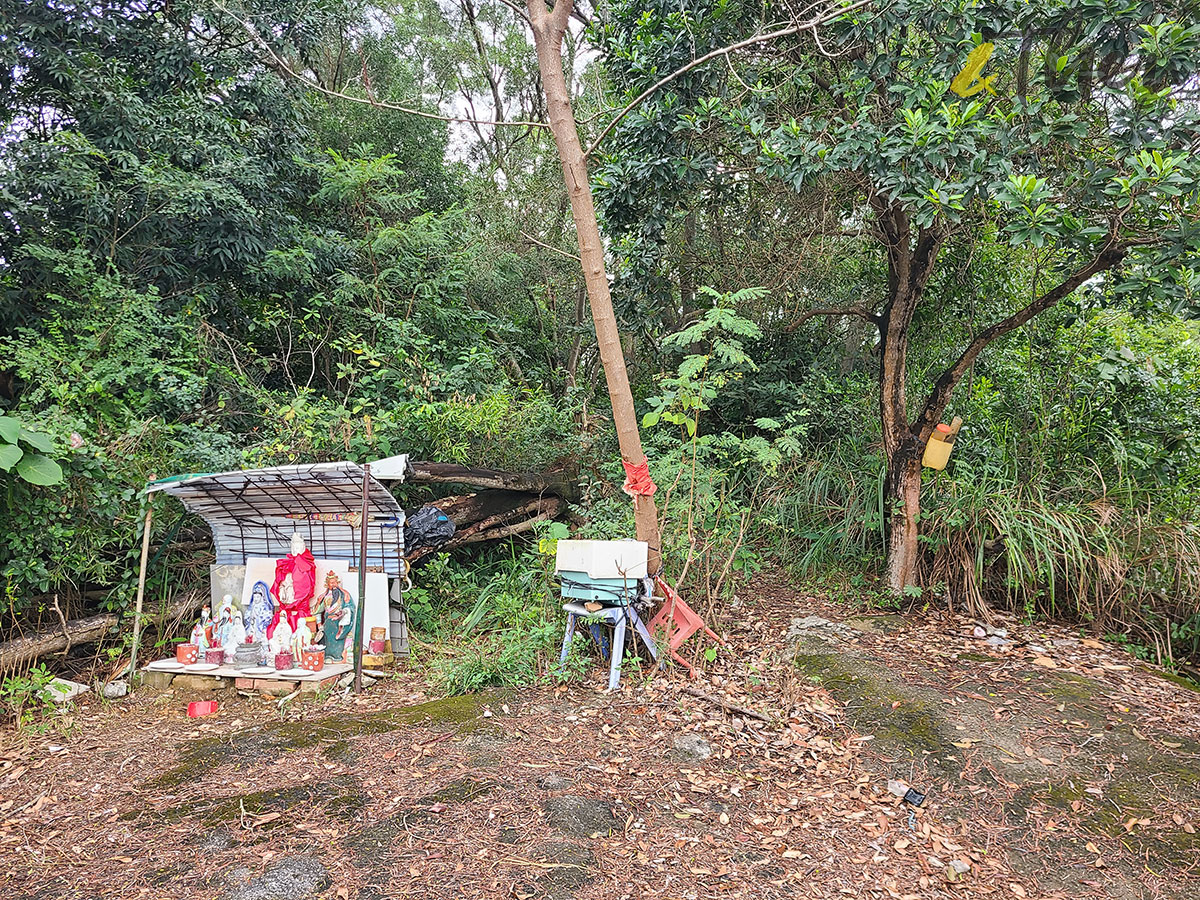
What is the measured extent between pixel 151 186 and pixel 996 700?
25.3 feet

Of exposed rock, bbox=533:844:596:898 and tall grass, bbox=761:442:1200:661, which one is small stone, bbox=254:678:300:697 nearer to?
exposed rock, bbox=533:844:596:898

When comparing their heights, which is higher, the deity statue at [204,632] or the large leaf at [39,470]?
the large leaf at [39,470]

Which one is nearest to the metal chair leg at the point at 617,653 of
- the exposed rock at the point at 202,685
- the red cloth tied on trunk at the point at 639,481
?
the red cloth tied on trunk at the point at 639,481

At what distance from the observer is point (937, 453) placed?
4.85 metres

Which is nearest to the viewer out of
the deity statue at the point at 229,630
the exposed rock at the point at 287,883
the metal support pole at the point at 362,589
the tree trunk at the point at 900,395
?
the exposed rock at the point at 287,883

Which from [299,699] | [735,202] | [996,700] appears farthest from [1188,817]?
[735,202]

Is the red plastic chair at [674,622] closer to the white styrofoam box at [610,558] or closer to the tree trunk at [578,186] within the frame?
the white styrofoam box at [610,558]

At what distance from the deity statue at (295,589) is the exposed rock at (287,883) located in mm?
2239

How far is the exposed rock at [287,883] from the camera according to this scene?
2.53 metres

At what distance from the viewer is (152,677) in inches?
180

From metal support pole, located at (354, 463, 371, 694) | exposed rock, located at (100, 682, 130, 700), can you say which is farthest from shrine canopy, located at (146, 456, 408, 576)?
exposed rock, located at (100, 682, 130, 700)

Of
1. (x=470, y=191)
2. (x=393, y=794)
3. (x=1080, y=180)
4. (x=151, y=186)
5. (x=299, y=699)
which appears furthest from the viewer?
(x=470, y=191)

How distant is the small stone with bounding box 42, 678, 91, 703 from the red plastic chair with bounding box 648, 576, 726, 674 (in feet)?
12.3

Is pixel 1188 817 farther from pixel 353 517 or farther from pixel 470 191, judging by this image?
pixel 470 191
